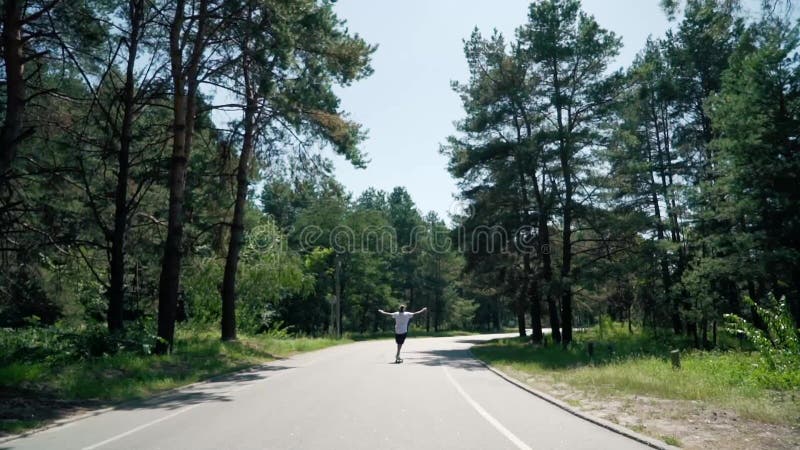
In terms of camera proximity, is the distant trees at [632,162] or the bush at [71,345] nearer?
the bush at [71,345]

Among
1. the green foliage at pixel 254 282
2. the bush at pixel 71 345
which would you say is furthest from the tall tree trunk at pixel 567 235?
the bush at pixel 71 345

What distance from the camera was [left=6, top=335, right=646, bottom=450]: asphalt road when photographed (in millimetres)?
7027

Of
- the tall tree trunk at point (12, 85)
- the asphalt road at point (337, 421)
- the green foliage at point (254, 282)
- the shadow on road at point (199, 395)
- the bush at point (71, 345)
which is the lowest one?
the shadow on road at point (199, 395)

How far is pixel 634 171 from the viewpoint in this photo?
1012 inches

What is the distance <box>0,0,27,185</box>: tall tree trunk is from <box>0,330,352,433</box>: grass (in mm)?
4230

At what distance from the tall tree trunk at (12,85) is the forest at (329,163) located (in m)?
0.05

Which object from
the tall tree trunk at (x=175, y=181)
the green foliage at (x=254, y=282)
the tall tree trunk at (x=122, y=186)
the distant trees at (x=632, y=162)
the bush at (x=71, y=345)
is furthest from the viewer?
the green foliage at (x=254, y=282)

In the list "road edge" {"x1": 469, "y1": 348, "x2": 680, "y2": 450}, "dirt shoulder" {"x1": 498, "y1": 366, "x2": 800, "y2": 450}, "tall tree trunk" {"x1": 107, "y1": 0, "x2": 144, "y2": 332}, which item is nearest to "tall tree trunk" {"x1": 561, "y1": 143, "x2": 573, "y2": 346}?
"road edge" {"x1": 469, "y1": 348, "x2": 680, "y2": 450}

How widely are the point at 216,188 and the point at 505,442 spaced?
18.0m

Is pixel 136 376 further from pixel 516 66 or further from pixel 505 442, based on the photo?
pixel 516 66

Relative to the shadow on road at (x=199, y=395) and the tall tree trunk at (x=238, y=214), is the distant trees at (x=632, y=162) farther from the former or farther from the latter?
the shadow on road at (x=199, y=395)

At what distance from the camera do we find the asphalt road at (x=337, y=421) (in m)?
7.03

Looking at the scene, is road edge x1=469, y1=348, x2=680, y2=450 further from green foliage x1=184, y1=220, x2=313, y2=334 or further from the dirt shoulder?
green foliage x1=184, y1=220, x2=313, y2=334

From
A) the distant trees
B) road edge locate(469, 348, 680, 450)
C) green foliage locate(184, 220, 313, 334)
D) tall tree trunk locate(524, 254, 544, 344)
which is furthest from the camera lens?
tall tree trunk locate(524, 254, 544, 344)
